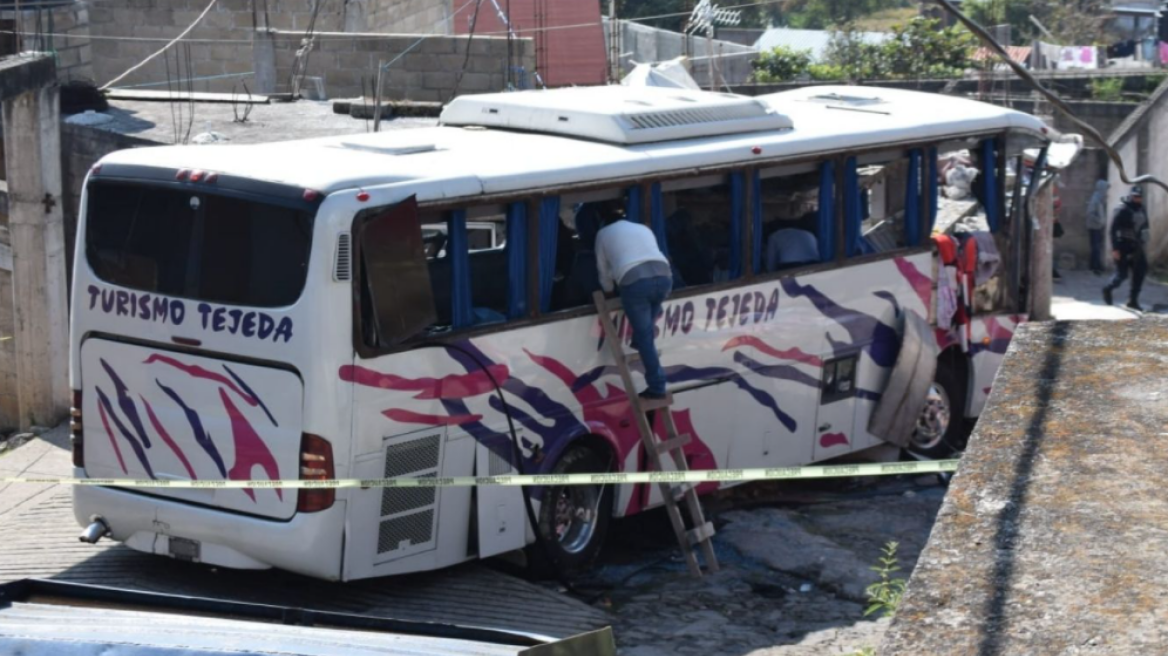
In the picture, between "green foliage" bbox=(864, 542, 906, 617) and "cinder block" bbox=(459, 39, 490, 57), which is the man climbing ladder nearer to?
"green foliage" bbox=(864, 542, 906, 617)

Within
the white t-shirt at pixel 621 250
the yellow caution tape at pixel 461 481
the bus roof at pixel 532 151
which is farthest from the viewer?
the white t-shirt at pixel 621 250

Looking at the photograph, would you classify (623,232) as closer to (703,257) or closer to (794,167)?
(703,257)

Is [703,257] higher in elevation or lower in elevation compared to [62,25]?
lower

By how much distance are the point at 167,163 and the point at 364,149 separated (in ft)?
3.53

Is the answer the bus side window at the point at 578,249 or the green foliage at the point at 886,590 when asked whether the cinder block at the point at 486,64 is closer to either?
the bus side window at the point at 578,249

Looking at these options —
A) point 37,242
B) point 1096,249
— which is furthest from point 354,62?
point 1096,249

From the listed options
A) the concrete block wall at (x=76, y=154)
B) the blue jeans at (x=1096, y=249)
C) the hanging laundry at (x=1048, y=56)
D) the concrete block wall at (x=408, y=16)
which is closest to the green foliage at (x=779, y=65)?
the hanging laundry at (x=1048, y=56)

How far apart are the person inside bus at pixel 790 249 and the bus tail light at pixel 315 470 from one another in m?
3.72

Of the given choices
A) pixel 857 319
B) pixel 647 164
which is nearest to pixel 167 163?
pixel 647 164

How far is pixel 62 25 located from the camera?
15.4 m

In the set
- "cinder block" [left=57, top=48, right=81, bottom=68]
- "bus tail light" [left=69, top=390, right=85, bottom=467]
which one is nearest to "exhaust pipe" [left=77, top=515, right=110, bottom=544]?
"bus tail light" [left=69, top=390, right=85, bottom=467]

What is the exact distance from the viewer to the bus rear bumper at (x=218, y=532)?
791 cm

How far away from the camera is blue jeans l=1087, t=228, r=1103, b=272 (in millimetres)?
23703

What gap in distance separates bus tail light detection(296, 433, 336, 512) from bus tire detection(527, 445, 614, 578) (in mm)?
1445
